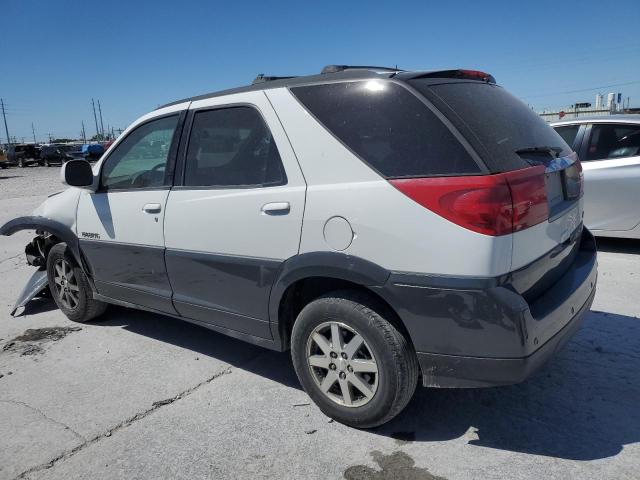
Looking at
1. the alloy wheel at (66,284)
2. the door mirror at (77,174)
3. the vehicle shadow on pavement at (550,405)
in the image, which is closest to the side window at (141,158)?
the door mirror at (77,174)

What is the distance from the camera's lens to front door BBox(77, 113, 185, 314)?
3.71 metres

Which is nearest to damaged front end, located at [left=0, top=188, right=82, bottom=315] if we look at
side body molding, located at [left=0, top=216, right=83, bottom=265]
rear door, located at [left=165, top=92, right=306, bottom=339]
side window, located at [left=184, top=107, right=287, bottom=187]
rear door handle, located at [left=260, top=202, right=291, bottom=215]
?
side body molding, located at [left=0, top=216, right=83, bottom=265]

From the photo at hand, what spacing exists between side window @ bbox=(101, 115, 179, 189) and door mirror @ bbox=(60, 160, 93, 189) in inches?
4.3

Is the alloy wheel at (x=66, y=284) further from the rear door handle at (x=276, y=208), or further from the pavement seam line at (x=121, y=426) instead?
the rear door handle at (x=276, y=208)

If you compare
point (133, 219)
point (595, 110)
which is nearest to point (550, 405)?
point (133, 219)

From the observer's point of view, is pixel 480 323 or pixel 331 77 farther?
pixel 331 77

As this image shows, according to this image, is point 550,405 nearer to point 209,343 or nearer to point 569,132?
point 209,343

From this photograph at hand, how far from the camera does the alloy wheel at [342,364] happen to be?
2.75 m

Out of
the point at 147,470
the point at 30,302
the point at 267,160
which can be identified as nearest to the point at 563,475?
the point at 147,470

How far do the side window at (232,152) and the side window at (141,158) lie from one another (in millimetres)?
292

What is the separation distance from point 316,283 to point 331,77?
116cm

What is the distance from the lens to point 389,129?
8.59 feet

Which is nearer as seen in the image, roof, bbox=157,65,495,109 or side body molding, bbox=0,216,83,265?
roof, bbox=157,65,495,109

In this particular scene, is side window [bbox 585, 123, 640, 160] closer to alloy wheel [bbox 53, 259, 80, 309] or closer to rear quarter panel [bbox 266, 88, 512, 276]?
rear quarter panel [bbox 266, 88, 512, 276]
